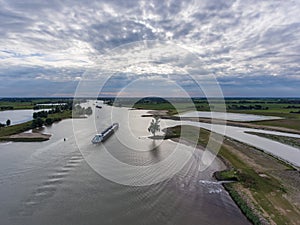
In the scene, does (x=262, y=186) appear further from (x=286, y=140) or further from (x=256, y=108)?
(x=256, y=108)

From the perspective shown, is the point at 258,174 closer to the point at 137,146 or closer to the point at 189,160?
the point at 189,160

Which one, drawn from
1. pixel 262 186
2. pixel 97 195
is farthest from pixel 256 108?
pixel 97 195

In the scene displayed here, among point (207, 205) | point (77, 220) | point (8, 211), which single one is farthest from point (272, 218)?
point (8, 211)

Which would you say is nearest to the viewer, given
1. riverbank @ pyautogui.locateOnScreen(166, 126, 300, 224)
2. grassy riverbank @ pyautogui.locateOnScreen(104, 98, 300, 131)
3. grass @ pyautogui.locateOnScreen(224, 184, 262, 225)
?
grass @ pyautogui.locateOnScreen(224, 184, 262, 225)

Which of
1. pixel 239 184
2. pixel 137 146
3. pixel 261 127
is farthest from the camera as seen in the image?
pixel 261 127

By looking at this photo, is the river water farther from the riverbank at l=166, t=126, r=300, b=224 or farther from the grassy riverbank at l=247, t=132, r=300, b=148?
the grassy riverbank at l=247, t=132, r=300, b=148

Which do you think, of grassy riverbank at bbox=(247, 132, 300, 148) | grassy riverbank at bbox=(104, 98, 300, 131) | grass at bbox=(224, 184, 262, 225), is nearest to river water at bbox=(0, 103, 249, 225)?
grass at bbox=(224, 184, 262, 225)

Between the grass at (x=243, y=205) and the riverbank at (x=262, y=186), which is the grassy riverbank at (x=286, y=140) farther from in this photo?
the grass at (x=243, y=205)
